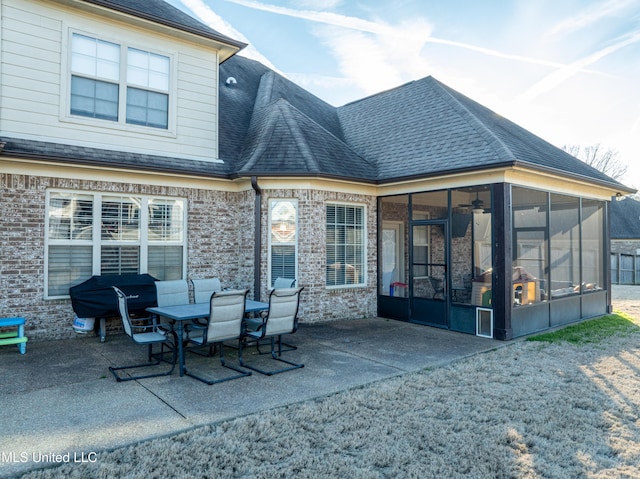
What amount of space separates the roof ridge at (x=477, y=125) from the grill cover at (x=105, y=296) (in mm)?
6741

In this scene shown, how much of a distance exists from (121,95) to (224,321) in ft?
17.8

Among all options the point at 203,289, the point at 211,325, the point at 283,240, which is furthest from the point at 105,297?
the point at 283,240

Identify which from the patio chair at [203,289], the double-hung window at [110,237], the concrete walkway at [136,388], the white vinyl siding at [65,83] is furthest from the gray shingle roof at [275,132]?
the concrete walkway at [136,388]

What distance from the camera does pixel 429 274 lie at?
916 centimetres

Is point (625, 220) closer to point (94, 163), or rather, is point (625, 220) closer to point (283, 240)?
point (283, 240)

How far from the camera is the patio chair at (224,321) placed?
17.2 ft

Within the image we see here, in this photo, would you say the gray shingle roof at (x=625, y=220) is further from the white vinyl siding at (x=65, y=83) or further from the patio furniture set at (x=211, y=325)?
the patio furniture set at (x=211, y=325)

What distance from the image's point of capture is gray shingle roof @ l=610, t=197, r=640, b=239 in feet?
72.9

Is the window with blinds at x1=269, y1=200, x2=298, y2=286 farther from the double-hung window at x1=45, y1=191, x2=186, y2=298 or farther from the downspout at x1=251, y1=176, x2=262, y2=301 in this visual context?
the double-hung window at x1=45, y1=191, x2=186, y2=298

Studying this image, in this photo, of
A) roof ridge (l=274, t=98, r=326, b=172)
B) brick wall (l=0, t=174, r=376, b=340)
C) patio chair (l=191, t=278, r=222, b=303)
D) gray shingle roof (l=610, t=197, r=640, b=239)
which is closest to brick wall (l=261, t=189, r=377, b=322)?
brick wall (l=0, t=174, r=376, b=340)

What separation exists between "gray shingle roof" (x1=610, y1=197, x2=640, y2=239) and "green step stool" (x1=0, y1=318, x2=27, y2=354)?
81.8 ft

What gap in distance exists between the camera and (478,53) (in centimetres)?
1438

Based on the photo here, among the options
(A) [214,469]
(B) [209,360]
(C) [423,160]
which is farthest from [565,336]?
(A) [214,469]

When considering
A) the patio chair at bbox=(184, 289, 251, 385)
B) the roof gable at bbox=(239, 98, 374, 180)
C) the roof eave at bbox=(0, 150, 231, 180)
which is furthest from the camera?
the roof gable at bbox=(239, 98, 374, 180)
